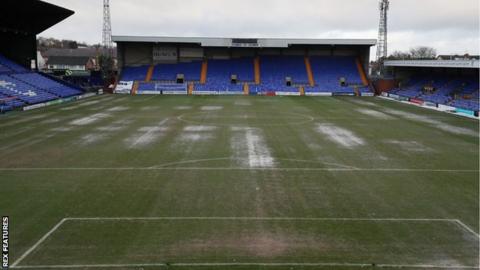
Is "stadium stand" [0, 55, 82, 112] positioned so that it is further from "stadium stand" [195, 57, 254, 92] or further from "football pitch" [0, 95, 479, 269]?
"stadium stand" [195, 57, 254, 92]

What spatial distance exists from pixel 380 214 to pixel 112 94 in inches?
2590

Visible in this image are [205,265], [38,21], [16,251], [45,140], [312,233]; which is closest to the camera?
[205,265]

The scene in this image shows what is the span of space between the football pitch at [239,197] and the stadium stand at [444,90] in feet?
70.1

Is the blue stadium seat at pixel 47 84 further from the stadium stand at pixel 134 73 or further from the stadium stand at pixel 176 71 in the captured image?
the stadium stand at pixel 176 71

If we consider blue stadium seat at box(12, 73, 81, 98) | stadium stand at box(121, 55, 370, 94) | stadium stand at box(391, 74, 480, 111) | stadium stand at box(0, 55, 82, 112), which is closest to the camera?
stadium stand at box(0, 55, 82, 112)

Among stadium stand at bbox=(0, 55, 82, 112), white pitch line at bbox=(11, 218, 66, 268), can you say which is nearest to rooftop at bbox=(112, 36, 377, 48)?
stadium stand at bbox=(0, 55, 82, 112)

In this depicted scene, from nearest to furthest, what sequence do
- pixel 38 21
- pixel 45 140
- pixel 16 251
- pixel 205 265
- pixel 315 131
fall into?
1. pixel 205 265
2. pixel 16 251
3. pixel 45 140
4. pixel 315 131
5. pixel 38 21

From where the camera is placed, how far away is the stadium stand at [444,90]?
55150mm

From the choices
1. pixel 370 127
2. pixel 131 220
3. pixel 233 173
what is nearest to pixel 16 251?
pixel 131 220

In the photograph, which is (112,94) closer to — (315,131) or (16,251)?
(315,131)

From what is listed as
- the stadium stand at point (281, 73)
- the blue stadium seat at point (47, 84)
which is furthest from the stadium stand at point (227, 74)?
the blue stadium seat at point (47, 84)

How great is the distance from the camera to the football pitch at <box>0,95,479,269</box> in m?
12.7

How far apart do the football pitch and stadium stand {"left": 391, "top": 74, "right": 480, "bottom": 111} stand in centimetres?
2136

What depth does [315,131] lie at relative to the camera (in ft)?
116
